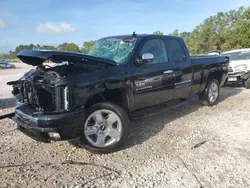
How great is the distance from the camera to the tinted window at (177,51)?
A: 5.13 metres

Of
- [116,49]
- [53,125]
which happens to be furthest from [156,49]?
[53,125]

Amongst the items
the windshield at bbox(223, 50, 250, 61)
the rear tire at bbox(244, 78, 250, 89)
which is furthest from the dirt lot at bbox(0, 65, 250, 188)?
Answer: the windshield at bbox(223, 50, 250, 61)

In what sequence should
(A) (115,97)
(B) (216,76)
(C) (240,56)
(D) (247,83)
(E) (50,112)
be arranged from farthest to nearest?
1. (C) (240,56)
2. (D) (247,83)
3. (B) (216,76)
4. (A) (115,97)
5. (E) (50,112)

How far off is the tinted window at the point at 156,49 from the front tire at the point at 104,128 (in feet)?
4.49

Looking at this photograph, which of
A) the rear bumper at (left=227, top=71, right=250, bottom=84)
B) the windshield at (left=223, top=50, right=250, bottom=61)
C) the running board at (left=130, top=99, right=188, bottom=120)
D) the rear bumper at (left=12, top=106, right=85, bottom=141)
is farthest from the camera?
the windshield at (left=223, top=50, right=250, bottom=61)

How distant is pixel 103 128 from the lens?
3.76 m

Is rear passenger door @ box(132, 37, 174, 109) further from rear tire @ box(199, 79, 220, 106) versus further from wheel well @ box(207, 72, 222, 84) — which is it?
wheel well @ box(207, 72, 222, 84)

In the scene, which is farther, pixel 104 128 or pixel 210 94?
pixel 210 94

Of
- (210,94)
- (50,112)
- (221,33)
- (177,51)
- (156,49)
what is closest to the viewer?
(50,112)

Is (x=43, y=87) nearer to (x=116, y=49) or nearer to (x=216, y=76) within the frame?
(x=116, y=49)

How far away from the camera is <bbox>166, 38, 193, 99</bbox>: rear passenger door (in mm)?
5047

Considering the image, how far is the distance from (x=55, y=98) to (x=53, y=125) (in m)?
0.38

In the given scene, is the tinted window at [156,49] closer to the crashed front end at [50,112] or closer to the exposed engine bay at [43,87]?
the exposed engine bay at [43,87]

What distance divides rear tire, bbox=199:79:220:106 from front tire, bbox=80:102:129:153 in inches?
133
